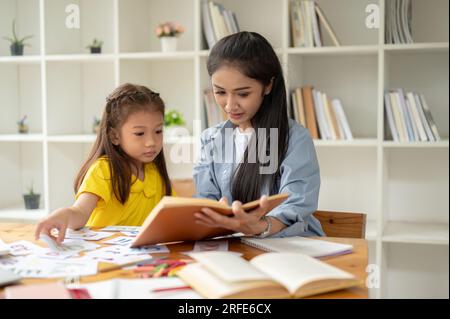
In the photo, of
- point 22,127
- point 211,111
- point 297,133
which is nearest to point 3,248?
point 297,133

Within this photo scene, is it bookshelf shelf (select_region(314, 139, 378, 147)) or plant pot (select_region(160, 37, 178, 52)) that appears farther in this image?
plant pot (select_region(160, 37, 178, 52))

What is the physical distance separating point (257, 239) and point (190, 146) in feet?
5.51

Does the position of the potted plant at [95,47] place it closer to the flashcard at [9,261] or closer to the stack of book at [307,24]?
the stack of book at [307,24]

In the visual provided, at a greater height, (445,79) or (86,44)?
(86,44)

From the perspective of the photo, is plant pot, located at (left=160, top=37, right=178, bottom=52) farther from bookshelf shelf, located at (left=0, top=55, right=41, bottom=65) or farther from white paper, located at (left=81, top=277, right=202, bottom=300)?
white paper, located at (left=81, top=277, right=202, bottom=300)

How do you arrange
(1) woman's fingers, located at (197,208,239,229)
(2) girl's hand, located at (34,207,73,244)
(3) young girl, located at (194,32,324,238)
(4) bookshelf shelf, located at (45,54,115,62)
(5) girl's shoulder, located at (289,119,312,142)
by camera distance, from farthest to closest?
(4) bookshelf shelf, located at (45,54,115,62), (5) girl's shoulder, located at (289,119,312,142), (3) young girl, located at (194,32,324,238), (2) girl's hand, located at (34,207,73,244), (1) woman's fingers, located at (197,208,239,229)

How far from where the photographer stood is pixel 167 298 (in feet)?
3.14

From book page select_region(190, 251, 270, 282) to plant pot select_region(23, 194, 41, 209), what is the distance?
2401mm

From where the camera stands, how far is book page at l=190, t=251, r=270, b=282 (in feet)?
3.13

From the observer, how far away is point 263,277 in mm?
Result: 970

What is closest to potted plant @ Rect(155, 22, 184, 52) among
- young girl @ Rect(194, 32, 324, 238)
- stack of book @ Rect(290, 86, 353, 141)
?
stack of book @ Rect(290, 86, 353, 141)
